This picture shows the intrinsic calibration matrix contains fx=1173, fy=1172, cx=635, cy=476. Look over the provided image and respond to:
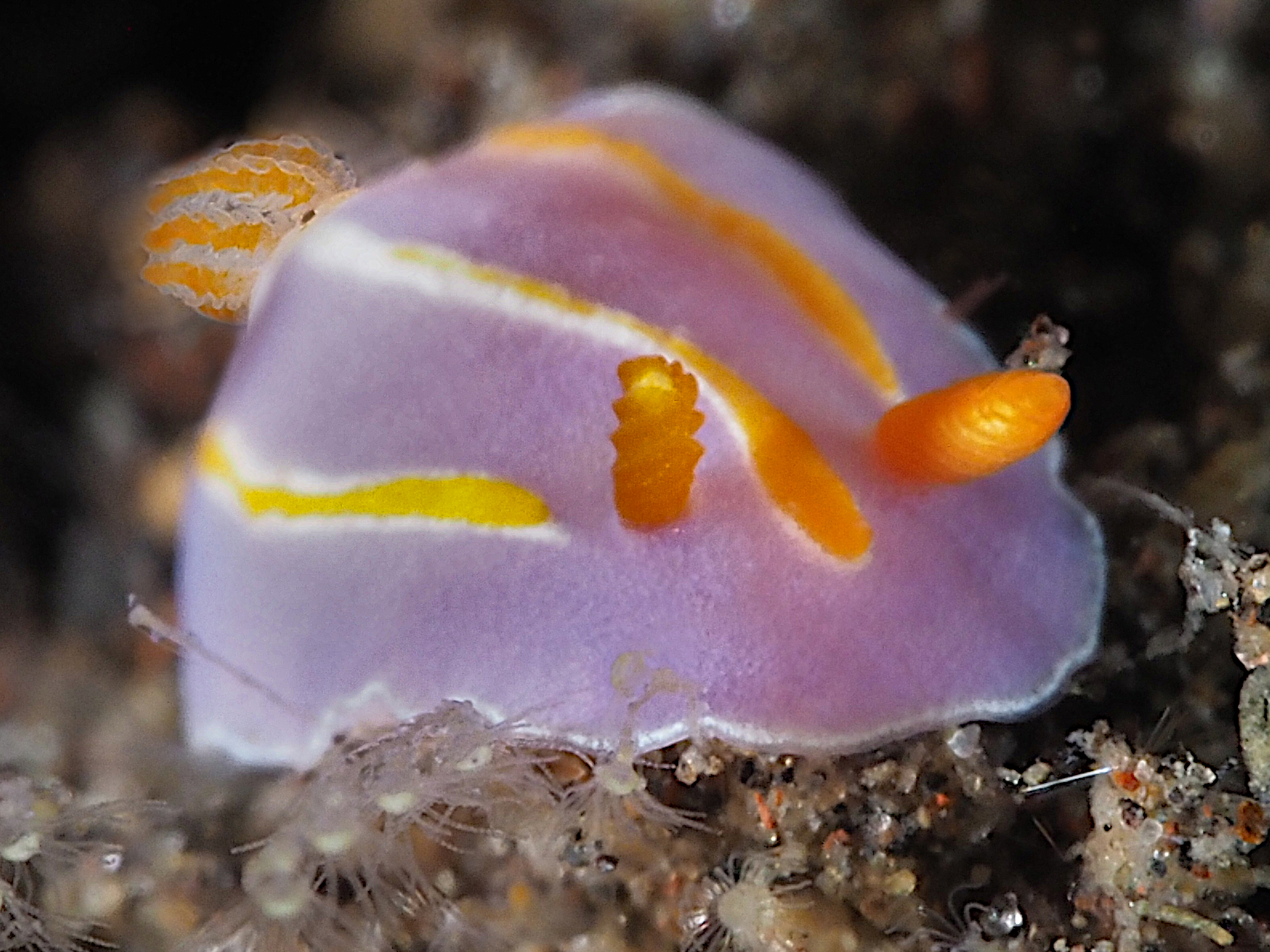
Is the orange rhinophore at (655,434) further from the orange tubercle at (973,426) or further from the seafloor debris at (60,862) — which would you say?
the seafloor debris at (60,862)

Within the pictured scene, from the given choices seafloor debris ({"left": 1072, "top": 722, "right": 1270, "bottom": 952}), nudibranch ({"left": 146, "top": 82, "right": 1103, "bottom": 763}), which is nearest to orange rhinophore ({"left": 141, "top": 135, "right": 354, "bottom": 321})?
nudibranch ({"left": 146, "top": 82, "right": 1103, "bottom": 763})

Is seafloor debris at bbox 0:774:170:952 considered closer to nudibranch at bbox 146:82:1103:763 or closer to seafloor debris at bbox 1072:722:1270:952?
nudibranch at bbox 146:82:1103:763

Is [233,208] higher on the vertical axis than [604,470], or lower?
higher

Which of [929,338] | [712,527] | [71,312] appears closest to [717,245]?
[929,338]

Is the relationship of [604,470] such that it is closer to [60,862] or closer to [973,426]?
[973,426]

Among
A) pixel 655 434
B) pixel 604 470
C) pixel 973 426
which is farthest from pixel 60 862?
pixel 973 426

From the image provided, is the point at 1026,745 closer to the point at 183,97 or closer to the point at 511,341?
the point at 511,341
